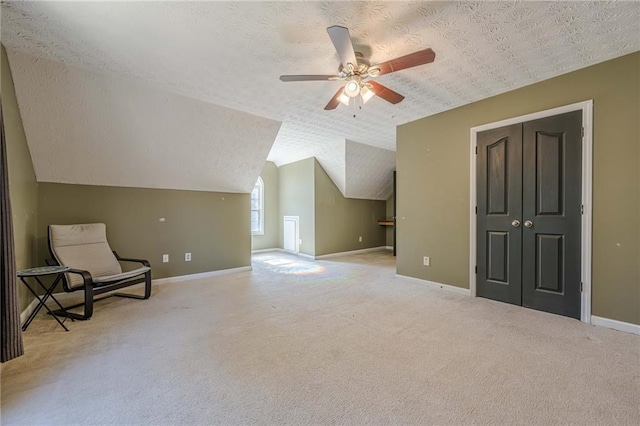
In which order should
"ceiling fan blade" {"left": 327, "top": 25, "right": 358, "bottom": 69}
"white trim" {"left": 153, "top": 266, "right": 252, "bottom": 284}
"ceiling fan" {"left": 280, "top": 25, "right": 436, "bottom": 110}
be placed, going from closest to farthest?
"ceiling fan blade" {"left": 327, "top": 25, "right": 358, "bottom": 69} < "ceiling fan" {"left": 280, "top": 25, "right": 436, "bottom": 110} < "white trim" {"left": 153, "top": 266, "right": 252, "bottom": 284}

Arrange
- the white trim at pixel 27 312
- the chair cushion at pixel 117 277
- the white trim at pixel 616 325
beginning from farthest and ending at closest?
the chair cushion at pixel 117 277 → the white trim at pixel 27 312 → the white trim at pixel 616 325

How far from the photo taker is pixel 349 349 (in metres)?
2.10

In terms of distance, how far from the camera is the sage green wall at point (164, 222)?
11.1 feet

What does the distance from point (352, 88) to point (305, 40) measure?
0.50 m

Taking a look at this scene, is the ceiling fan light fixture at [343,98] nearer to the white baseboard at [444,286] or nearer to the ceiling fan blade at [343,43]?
the ceiling fan blade at [343,43]

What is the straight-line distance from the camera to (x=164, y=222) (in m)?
4.07

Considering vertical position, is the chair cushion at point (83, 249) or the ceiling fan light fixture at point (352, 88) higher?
the ceiling fan light fixture at point (352, 88)

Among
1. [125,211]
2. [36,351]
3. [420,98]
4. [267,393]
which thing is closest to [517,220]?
[420,98]

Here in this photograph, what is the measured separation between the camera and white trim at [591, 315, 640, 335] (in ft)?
7.68

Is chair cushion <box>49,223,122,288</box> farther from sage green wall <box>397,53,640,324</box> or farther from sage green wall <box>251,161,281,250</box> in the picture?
sage green wall <box>397,53,640,324</box>

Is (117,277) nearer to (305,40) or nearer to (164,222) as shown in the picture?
(164,222)

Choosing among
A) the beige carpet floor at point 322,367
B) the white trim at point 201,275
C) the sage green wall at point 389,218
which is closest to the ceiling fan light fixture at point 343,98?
the beige carpet floor at point 322,367

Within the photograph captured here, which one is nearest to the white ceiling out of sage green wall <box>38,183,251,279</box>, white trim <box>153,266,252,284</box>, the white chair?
sage green wall <box>38,183,251,279</box>

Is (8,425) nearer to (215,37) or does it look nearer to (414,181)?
(215,37)
